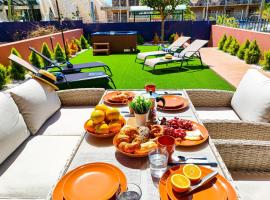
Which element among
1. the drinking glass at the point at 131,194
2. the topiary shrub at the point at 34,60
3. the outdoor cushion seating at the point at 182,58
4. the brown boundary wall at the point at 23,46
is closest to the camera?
the drinking glass at the point at 131,194

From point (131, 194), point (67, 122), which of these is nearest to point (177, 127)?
point (131, 194)

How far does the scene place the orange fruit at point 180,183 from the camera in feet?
4.36

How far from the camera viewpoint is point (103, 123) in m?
2.03

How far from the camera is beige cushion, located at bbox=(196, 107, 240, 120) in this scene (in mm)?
3187

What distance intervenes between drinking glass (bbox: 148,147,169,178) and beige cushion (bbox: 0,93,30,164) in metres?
1.52

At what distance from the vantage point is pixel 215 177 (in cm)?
147

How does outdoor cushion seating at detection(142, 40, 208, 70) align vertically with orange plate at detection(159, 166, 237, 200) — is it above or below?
below

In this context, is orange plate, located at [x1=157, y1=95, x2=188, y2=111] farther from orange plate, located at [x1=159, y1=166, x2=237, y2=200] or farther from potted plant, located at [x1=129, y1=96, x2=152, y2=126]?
orange plate, located at [x1=159, y1=166, x2=237, y2=200]

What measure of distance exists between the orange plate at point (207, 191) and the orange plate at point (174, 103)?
1.16 metres

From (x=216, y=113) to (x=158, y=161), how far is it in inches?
82.1

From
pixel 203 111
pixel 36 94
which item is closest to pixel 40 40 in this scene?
pixel 36 94

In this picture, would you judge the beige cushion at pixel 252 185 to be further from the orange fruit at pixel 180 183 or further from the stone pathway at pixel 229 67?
the stone pathway at pixel 229 67

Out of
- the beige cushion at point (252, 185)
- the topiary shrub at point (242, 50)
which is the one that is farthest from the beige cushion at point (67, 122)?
the topiary shrub at point (242, 50)

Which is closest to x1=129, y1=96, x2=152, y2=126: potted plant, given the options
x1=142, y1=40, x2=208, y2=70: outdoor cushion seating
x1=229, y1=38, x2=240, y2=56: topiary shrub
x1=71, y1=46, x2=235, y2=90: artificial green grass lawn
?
x1=71, y1=46, x2=235, y2=90: artificial green grass lawn
